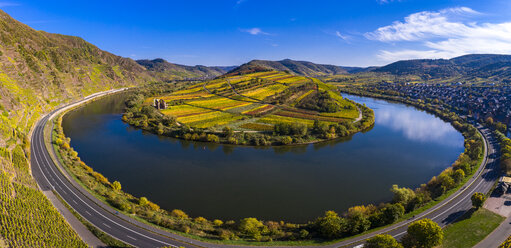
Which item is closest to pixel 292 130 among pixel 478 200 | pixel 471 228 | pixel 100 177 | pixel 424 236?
pixel 478 200

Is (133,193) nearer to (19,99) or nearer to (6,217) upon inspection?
(6,217)

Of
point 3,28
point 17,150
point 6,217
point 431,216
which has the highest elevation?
point 3,28

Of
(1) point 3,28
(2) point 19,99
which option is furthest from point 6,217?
(1) point 3,28

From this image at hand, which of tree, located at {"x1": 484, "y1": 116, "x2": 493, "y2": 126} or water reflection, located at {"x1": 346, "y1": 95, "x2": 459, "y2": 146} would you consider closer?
water reflection, located at {"x1": 346, "y1": 95, "x2": 459, "y2": 146}

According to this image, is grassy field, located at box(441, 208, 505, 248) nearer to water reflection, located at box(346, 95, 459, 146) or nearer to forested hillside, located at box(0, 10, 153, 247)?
water reflection, located at box(346, 95, 459, 146)

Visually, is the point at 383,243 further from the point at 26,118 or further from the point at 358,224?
the point at 26,118

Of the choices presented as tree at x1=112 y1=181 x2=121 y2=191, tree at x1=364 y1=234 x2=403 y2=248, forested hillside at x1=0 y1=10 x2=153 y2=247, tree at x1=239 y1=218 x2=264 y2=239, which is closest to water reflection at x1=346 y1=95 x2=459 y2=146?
tree at x1=364 y1=234 x2=403 y2=248

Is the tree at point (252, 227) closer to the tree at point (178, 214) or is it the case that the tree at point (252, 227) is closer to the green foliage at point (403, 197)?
the tree at point (178, 214)
